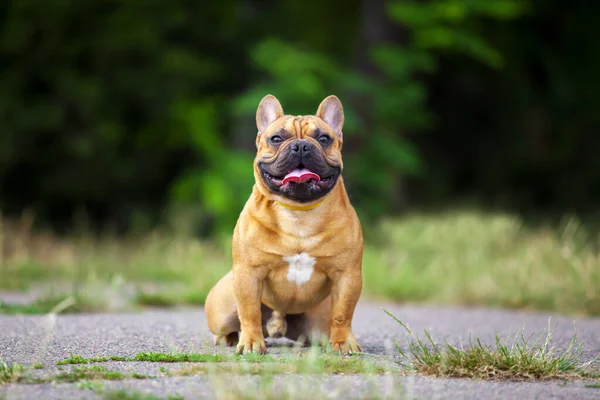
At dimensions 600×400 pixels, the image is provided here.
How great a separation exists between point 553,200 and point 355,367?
68.1ft

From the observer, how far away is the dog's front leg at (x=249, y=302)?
559 centimetres

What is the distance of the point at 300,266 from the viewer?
18.5 ft

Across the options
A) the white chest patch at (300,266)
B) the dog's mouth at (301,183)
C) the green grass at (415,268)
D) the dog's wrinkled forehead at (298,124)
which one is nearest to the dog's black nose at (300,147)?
the dog's mouth at (301,183)

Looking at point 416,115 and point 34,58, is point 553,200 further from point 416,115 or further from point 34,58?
point 34,58

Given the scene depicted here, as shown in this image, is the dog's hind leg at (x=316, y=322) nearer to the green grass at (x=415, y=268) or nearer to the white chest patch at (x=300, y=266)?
the white chest patch at (x=300, y=266)

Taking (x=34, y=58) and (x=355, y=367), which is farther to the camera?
(x=34, y=58)

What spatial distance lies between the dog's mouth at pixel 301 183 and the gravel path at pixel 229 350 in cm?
114

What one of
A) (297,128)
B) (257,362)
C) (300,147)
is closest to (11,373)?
(257,362)

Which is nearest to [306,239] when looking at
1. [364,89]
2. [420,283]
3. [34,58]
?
[420,283]

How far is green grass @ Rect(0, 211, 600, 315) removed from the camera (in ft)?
32.1

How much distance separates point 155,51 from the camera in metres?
20.1

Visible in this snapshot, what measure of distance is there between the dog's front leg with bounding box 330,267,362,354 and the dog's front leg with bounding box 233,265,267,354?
493 millimetres

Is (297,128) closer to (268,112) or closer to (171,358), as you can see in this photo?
(268,112)

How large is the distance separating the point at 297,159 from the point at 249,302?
3.27 ft
